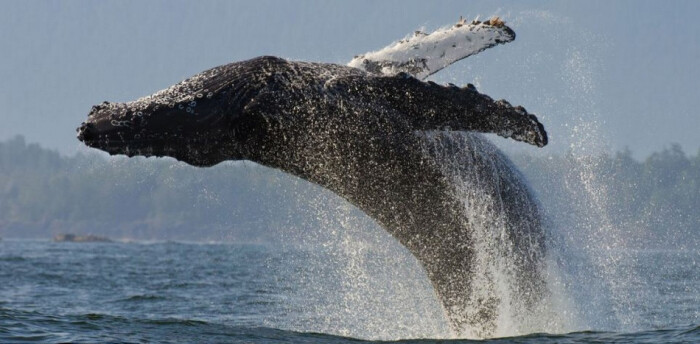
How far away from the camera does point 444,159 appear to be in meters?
7.29

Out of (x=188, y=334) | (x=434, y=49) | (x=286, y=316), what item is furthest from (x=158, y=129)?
(x=286, y=316)

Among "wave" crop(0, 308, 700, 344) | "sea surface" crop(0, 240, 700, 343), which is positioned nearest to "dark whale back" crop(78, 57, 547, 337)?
"wave" crop(0, 308, 700, 344)

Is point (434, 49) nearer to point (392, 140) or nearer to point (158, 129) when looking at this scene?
point (392, 140)

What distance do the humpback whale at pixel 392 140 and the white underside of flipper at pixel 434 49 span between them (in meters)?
0.01

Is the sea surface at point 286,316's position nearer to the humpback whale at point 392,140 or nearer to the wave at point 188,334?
the wave at point 188,334

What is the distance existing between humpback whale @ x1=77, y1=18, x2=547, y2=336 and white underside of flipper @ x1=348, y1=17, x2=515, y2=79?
12 millimetres

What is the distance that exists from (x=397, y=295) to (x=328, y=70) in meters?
6.37

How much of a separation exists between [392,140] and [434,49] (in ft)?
4.78

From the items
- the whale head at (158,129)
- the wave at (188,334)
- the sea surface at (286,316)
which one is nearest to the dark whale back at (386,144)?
the whale head at (158,129)

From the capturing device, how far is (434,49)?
26.6ft

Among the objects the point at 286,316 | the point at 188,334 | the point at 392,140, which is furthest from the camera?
the point at 286,316

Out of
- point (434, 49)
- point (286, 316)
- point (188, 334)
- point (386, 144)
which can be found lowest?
point (188, 334)

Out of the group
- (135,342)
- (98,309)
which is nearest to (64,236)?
(98,309)

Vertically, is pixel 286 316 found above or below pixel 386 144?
below
